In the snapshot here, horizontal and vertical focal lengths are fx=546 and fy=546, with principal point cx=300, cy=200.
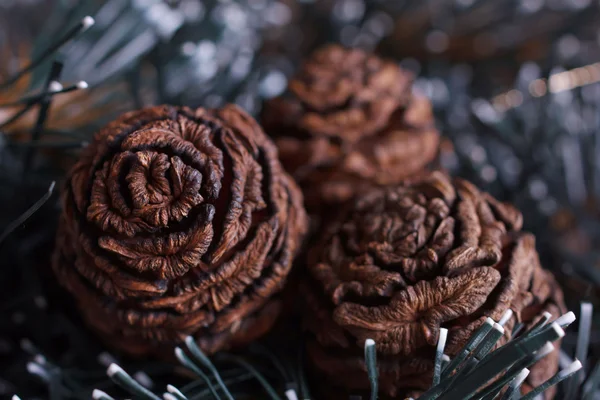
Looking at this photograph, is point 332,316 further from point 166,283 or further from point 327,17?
point 327,17

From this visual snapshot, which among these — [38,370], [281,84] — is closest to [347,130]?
[281,84]

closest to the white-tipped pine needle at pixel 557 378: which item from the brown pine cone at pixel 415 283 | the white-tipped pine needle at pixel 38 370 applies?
the brown pine cone at pixel 415 283

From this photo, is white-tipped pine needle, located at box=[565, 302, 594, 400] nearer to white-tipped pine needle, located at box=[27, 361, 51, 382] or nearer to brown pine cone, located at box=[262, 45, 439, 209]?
brown pine cone, located at box=[262, 45, 439, 209]

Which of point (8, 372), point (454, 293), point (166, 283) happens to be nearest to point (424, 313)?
point (454, 293)

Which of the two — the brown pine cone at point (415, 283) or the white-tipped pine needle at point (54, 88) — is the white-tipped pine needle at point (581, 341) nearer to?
the brown pine cone at point (415, 283)

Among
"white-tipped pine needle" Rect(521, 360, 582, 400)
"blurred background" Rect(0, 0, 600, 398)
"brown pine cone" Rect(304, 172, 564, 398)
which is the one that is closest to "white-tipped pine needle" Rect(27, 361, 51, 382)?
"blurred background" Rect(0, 0, 600, 398)
